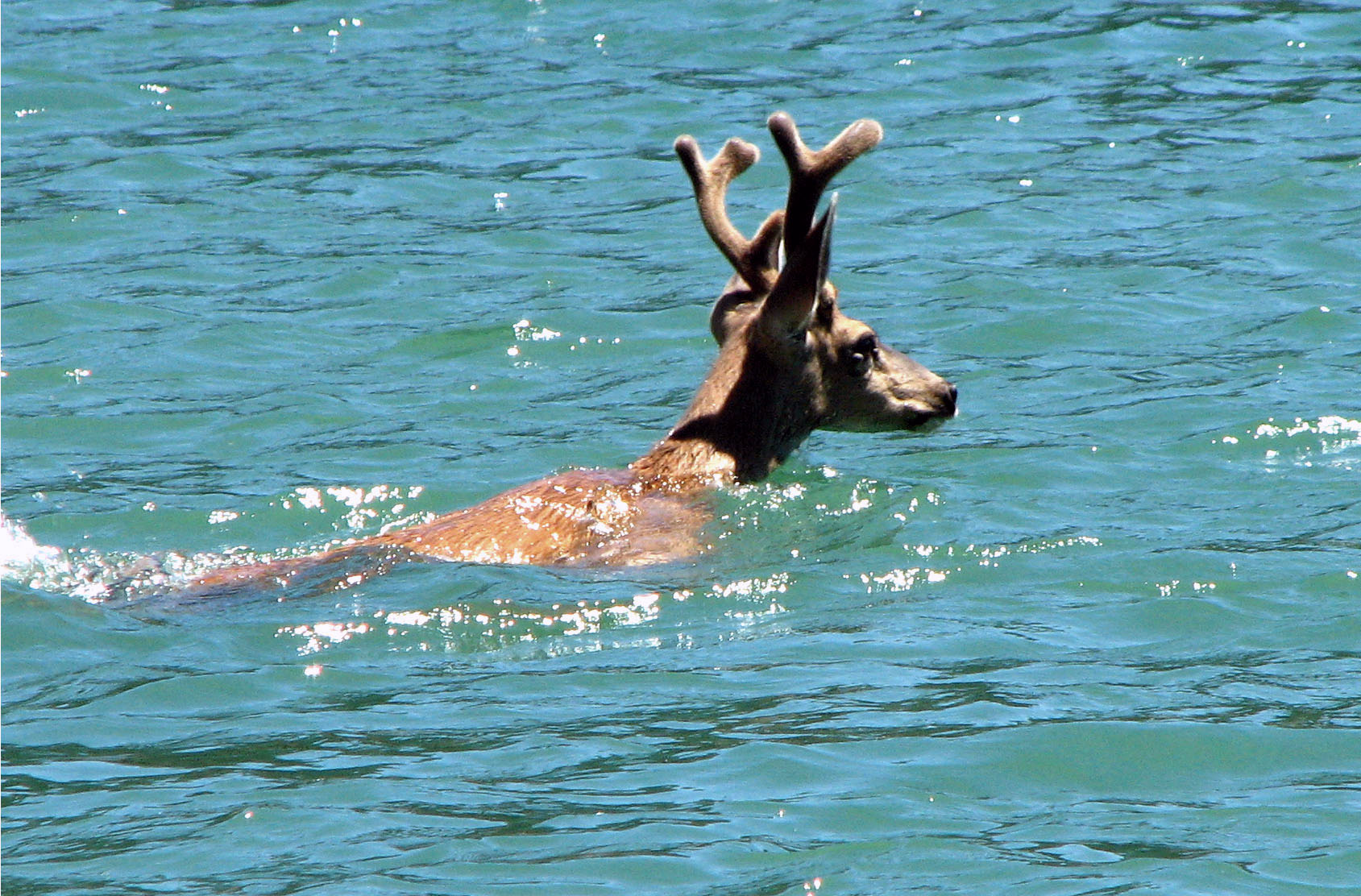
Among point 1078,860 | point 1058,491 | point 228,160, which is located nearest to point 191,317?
point 228,160

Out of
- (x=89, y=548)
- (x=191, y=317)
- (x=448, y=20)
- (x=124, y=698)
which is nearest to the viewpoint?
(x=124, y=698)

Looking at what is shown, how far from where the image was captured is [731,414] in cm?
840

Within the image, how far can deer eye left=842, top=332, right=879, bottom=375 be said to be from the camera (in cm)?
860

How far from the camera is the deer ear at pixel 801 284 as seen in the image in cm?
791

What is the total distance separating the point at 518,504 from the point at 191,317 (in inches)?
153

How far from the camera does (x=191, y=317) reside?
1090 cm

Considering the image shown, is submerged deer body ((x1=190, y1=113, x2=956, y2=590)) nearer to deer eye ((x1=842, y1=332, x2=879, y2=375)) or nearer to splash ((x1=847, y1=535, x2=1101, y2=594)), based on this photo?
deer eye ((x1=842, y1=332, x2=879, y2=375))

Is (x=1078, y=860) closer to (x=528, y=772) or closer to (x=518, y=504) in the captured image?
(x=528, y=772)

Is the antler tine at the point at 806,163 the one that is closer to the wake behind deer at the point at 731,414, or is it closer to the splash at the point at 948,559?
the wake behind deer at the point at 731,414

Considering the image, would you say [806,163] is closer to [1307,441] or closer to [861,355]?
[861,355]

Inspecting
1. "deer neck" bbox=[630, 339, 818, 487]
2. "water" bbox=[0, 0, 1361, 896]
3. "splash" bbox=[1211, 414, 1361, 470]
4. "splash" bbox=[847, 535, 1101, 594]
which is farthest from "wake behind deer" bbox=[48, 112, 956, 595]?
"splash" bbox=[1211, 414, 1361, 470]

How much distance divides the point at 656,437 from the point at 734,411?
1.11 m

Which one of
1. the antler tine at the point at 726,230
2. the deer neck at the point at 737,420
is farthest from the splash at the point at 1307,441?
the antler tine at the point at 726,230

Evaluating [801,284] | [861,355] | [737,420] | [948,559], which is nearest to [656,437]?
[737,420]
